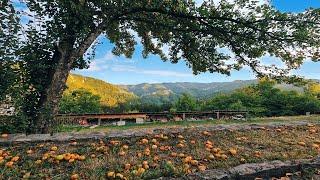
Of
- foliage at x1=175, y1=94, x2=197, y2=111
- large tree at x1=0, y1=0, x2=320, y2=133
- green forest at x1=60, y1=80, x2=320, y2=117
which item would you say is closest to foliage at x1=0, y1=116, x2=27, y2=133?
large tree at x1=0, y1=0, x2=320, y2=133


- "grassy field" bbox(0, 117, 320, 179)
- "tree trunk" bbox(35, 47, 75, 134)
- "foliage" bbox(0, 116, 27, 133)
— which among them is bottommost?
"grassy field" bbox(0, 117, 320, 179)

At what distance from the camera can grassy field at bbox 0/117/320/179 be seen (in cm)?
541

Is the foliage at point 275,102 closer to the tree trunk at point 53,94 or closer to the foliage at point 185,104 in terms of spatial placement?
the foliage at point 185,104

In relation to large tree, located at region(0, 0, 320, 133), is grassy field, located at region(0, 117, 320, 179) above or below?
below

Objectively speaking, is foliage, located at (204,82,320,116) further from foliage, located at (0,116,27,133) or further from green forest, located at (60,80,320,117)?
foliage, located at (0,116,27,133)

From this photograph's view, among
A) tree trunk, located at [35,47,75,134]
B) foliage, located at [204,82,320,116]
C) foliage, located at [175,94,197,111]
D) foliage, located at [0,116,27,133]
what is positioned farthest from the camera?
foliage, located at [204,82,320,116]

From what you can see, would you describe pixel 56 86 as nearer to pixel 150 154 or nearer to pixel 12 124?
pixel 12 124

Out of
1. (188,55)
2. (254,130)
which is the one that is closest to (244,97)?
(188,55)

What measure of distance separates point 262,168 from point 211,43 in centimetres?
860

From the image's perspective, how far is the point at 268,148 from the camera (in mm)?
7109

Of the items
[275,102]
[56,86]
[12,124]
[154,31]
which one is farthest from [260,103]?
→ [12,124]

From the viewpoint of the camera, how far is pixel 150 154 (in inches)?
249

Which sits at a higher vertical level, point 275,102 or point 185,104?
point 275,102

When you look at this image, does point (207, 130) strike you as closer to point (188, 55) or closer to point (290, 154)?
point (290, 154)
